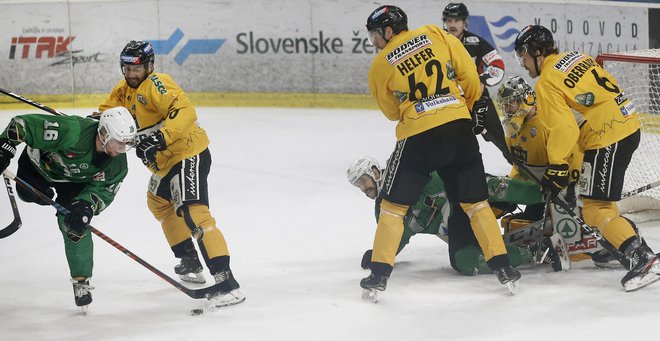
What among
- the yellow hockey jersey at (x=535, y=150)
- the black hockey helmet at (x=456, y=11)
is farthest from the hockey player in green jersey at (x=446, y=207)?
the black hockey helmet at (x=456, y=11)

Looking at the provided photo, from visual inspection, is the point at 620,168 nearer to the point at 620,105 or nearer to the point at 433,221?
the point at 620,105

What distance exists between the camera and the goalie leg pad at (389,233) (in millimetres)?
4219

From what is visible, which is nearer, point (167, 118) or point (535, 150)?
point (167, 118)

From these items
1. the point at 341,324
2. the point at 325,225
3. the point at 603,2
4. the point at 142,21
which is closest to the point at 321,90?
the point at 142,21

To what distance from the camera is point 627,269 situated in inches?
178

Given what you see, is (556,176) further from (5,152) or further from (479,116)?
(5,152)

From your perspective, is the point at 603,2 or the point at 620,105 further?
the point at 603,2

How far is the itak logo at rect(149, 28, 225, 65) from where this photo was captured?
10.8 m

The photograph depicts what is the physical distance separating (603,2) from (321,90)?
9.95 ft

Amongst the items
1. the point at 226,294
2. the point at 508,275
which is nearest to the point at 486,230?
the point at 508,275

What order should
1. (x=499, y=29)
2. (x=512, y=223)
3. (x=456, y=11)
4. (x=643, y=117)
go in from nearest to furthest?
(x=512, y=223), (x=456, y=11), (x=643, y=117), (x=499, y=29)

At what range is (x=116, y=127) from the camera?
3986 mm

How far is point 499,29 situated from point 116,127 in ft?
21.0

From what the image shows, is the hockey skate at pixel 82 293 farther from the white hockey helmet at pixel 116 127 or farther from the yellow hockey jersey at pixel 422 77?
the yellow hockey jersey at pixel 422 77
